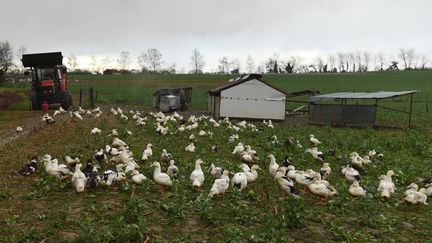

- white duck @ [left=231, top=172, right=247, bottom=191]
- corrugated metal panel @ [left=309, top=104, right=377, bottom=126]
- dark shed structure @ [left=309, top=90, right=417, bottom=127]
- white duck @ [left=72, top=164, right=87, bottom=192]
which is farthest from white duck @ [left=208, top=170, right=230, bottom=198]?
corrugated metal panel @ [left=309, top=104, right=377, bottom=126]

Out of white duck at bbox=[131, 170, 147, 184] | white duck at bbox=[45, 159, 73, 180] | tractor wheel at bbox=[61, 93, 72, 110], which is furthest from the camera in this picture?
tractor wheel at bbox=[61, 93, 72, 110]

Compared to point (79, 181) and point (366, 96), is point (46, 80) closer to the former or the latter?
point (366, 96)

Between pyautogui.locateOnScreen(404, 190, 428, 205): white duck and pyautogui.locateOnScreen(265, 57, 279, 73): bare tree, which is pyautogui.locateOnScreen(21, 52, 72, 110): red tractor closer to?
pyautogui.locateOnScreen(404, 190, 428, 205): white duck

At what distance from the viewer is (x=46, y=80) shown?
3192 cm

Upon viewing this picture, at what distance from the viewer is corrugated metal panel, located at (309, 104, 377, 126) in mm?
28047

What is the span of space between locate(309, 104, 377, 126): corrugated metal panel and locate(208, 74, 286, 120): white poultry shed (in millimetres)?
2816

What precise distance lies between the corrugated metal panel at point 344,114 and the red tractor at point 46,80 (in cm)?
1722

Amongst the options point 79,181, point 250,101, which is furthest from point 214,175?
point 250,101

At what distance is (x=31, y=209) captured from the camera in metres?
8.21

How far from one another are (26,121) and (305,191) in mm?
19392

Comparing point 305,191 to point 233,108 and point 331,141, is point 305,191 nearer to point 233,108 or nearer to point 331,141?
point 331,141

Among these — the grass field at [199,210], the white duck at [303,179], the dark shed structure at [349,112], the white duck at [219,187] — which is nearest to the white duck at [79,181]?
the grass field at [199,210]

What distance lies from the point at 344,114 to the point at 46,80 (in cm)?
2048

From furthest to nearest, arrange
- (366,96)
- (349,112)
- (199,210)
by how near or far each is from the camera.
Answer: (349,112)
(366,96)
(199,210)
